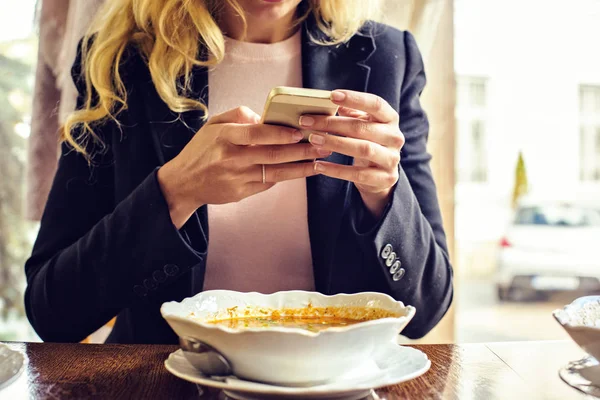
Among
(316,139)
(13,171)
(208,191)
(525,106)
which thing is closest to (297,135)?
(316,139)

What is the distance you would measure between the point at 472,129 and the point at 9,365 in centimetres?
848

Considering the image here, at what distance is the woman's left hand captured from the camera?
71cm

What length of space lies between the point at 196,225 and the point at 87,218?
284mm

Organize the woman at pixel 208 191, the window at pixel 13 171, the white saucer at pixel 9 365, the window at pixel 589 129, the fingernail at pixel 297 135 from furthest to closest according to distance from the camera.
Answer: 1. the window at pixel 589 129
2. the window at pixel 13 171
3. the woman at pixel 208 191
4. the fingernail at pixel 297 135
5. the white saucer at pixel 9 365

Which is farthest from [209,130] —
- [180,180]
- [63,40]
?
[63,40]

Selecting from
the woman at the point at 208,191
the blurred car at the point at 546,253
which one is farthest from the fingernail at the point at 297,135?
the blurred car at the point at 546,253

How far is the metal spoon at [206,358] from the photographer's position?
1.78 ft

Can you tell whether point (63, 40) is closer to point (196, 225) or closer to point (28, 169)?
point (28, 169)

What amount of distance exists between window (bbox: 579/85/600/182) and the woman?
7.94 m

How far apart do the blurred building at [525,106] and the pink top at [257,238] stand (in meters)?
6.82

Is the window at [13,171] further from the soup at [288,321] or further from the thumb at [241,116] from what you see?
the soup at [288,321]

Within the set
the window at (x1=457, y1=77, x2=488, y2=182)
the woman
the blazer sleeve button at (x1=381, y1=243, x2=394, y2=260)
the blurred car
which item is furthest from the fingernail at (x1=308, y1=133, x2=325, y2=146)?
the window at (x1=457, y1=77, x2=488, y2=182)

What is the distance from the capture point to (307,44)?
117 cm

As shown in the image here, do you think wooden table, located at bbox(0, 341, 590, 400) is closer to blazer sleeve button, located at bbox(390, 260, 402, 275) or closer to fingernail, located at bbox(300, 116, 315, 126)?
blazer sleeve button, located at bbox(390, 260, 402, 275)
